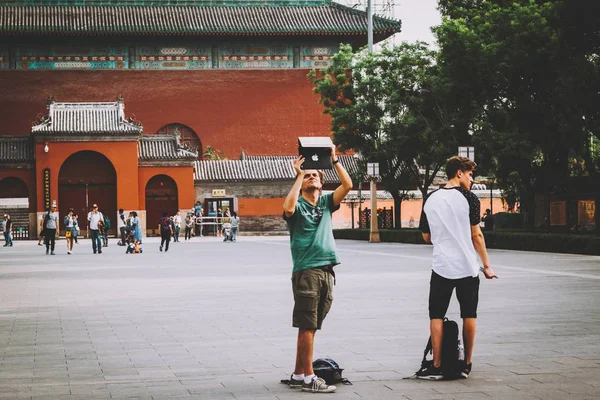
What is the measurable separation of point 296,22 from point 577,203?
85.1ft

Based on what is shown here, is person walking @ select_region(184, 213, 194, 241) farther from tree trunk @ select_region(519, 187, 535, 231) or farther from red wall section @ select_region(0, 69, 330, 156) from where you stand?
tree trunk @ select_region(519, 187, 535, 231)

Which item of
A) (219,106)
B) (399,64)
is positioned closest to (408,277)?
(399,64)

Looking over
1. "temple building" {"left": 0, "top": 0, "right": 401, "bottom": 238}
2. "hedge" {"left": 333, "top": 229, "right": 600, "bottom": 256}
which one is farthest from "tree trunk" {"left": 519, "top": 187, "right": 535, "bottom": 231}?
"temple building" {"left": 0, "top": 0, "right": 401, "bottom": 238}

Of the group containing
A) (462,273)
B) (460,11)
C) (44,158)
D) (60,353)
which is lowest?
(60,353)

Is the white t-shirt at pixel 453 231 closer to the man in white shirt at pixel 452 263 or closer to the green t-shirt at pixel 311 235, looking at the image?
the man in white shirt at pixel 452 263

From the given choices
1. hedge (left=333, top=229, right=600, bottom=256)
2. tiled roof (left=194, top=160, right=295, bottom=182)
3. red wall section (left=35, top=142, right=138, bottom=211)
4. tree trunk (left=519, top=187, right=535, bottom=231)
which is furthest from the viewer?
tiled roof (left=194, top=160, right=295, bottom=182)

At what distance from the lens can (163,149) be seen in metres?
50.9

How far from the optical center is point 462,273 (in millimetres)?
7969

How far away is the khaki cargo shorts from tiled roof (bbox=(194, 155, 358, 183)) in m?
44.3

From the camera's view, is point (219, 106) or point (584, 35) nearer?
point (584, 35)

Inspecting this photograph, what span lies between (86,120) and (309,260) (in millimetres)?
44049

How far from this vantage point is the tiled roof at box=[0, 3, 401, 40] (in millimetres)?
53094

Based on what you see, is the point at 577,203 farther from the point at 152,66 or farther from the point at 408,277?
the point at 152,66

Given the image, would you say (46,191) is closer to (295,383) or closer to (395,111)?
(395,111)
